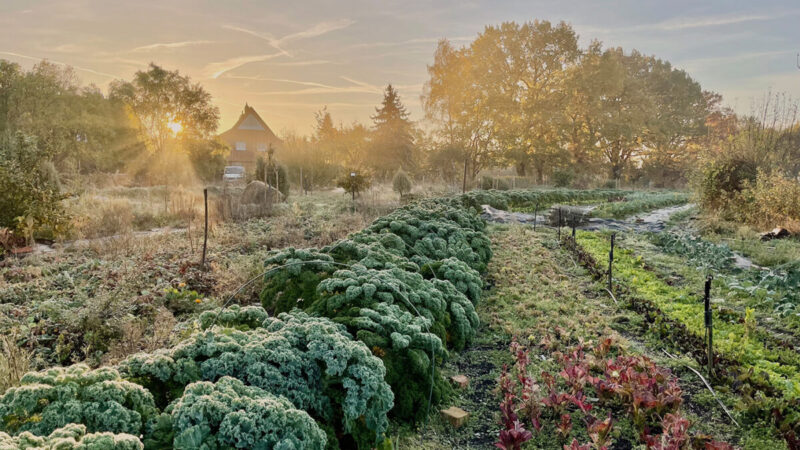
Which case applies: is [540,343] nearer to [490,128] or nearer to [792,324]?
[792,324]

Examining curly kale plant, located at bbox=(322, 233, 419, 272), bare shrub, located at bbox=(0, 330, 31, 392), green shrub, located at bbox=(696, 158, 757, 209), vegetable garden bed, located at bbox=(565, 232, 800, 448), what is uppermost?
green shrub, located at bbox=(696, 158, 757, 209)

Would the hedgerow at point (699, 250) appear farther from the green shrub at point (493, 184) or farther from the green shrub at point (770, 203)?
the green shrub at point (493, 184)

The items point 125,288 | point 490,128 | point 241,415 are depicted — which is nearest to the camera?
point 241,415

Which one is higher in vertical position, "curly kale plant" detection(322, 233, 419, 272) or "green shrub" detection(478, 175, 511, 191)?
"green shrub" detection(478, 175, 511, 191)

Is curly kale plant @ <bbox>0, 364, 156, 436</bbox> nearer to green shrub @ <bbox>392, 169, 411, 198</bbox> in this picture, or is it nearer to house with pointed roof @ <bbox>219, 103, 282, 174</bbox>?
green shrub @ <bbox>392, 169, 411, 198</bbox>

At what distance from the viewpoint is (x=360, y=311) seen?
3.30 m

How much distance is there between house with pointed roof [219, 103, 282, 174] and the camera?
130ft

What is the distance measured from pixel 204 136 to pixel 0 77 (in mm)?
10179

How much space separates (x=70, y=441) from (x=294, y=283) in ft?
8.20

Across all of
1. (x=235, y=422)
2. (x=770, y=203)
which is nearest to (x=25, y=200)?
(x=235, y=422)

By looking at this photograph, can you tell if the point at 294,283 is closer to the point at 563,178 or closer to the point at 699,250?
the point at 699,250

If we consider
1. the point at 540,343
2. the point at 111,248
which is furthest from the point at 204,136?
the point at 540,343

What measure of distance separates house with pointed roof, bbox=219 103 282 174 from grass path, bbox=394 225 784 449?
1388 inches

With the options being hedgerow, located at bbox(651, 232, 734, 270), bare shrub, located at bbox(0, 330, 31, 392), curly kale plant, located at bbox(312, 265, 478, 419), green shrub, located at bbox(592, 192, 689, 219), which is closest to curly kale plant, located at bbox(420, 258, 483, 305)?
curly kale plant, located at bbox(312, 265, 478, 419)
